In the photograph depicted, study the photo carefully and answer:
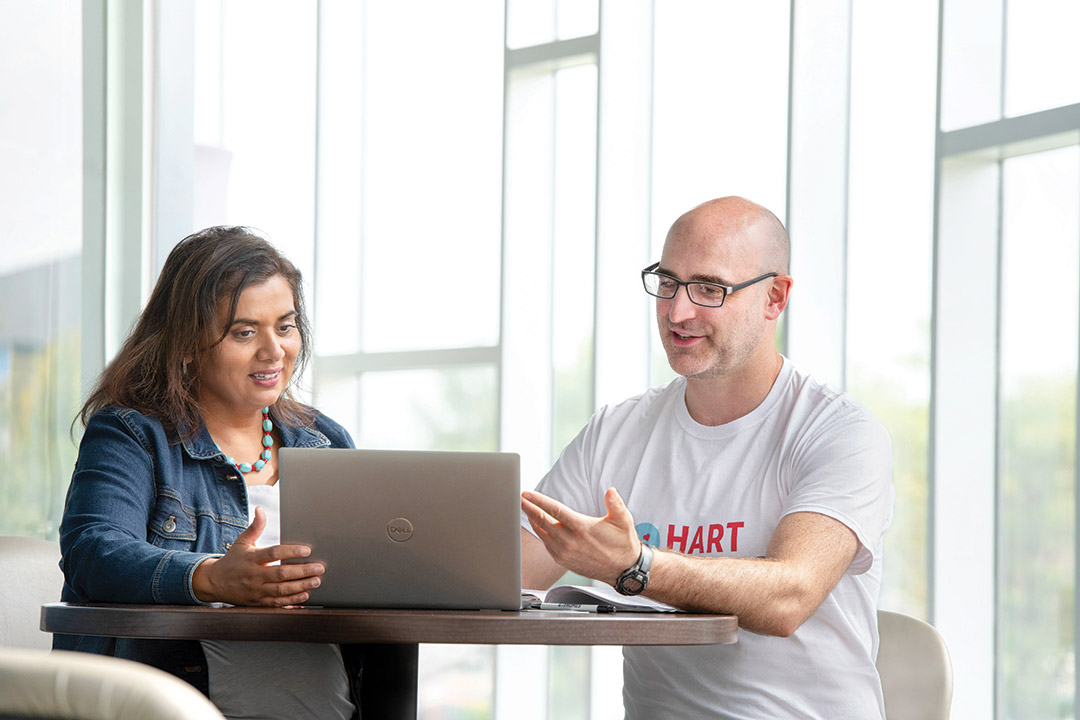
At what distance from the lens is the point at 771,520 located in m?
1.94

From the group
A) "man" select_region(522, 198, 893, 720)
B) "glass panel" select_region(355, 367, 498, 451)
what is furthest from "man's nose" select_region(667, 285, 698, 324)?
"glass panel" select_region(355, 367, 498, 451)

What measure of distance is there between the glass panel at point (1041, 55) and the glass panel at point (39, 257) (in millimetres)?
3135

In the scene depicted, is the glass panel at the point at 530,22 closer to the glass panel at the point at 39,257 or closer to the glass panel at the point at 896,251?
the glass panel at the point at 896,251

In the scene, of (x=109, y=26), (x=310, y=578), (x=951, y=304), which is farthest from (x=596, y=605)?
(x=109, y=26)

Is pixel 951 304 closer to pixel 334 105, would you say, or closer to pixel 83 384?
pixel 334 105

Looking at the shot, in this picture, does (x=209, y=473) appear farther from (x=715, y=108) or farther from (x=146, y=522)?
(x=715, y=108)

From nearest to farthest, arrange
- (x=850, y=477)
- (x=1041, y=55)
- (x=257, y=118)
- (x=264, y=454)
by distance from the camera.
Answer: (x=850, y=477) → (x=264, y=454) → (x=1041, y=55) → (x=257, y=118)

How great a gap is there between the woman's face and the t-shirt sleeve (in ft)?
3.04

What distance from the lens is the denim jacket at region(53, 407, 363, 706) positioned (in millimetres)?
1612

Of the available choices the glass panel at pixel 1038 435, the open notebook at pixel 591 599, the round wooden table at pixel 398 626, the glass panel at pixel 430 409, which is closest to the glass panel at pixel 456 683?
the glass panel at pixel 430 409

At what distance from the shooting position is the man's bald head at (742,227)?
7.00 feet

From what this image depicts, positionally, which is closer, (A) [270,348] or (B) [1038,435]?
(A) [270,348]

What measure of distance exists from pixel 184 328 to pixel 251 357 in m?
0.13

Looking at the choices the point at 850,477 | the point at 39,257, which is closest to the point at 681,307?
the point at 850,477
